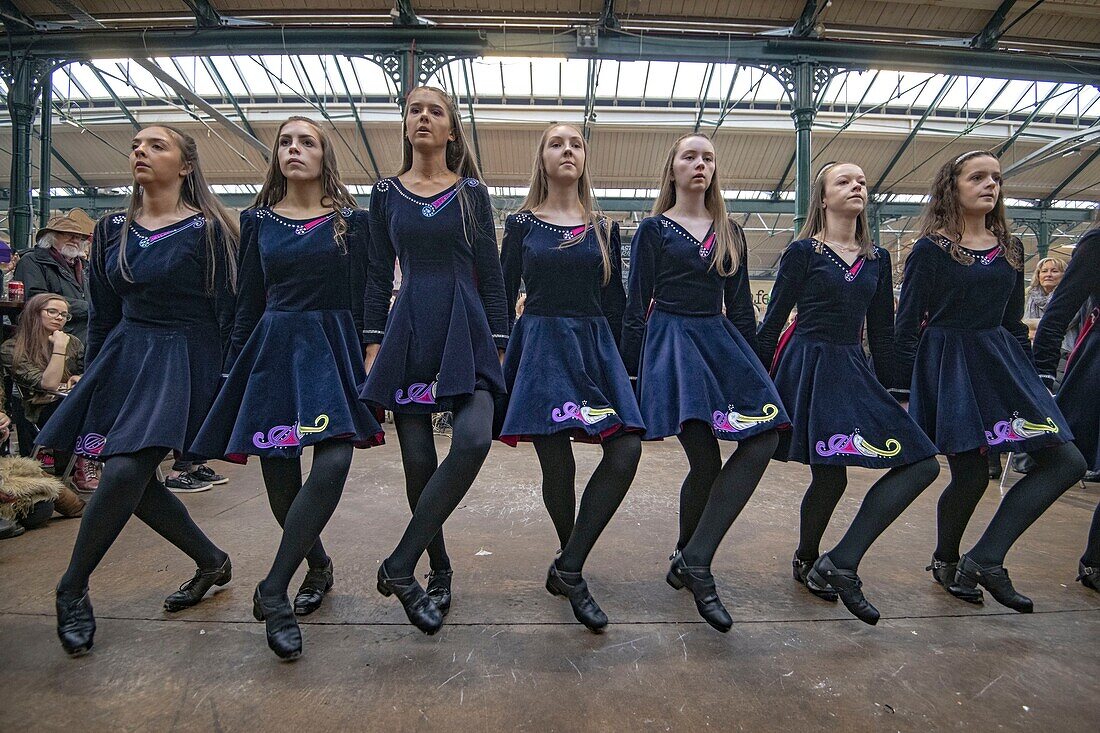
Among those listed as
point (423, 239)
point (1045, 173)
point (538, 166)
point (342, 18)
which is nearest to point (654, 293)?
point (538, 166)

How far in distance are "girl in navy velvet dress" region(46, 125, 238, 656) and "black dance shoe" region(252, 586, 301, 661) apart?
1.89 ft

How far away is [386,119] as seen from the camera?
13.5 m

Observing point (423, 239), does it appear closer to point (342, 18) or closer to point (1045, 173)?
point (342, 18)

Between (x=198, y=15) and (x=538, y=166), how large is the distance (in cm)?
792

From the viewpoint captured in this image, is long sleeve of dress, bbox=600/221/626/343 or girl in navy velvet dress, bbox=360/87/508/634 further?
long sleeve of dress, bbox=600/221/626/343

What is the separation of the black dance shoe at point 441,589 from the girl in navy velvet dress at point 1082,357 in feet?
8.58

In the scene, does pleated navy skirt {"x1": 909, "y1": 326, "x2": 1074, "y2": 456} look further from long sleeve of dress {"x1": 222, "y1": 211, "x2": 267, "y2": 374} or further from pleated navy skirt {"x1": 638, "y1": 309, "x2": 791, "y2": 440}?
long sleeve of dress {"x1": 222, "y1": 211, "x2": 267, "y2": 374}

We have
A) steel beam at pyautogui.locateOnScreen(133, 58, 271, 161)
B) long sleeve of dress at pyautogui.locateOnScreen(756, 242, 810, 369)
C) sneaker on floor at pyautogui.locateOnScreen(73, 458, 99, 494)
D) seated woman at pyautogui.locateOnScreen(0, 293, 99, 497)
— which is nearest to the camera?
long sleeve of dress at pyautogui.locateOnScreen(756, 242, 810, 369)

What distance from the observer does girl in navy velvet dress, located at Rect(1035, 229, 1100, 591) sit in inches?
97.7

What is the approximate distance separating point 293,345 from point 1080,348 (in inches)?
126

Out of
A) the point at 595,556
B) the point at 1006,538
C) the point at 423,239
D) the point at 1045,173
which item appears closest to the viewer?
the point at 423,239

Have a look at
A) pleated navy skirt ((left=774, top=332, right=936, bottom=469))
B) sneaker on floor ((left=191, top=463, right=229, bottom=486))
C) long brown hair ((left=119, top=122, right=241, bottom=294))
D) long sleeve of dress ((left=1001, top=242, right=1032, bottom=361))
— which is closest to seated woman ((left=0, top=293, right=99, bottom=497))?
sneaker on floor ((left=191, top=463, right=229, bottom=486))

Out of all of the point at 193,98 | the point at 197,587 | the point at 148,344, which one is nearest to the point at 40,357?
the point at 148,344

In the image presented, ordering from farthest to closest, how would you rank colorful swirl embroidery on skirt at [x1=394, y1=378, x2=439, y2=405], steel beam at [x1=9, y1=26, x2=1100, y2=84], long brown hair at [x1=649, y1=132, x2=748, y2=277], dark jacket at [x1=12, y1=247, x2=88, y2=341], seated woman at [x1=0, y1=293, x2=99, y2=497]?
1. steel beam at [x1=9, y1=26, x2=1100, y2=84]
2. dark jacket at [x1=12, y1=247, x2=88, y2=341]
3. seated woman at [x1=0, y1=293, x2=99, y2=497]
4. long brown hair at [x1=649, y1=132, x2=748, y2=277]
5. colorful swirl embroidery on skirt at [x1=394, y1=378, x2=439, y2=405]
